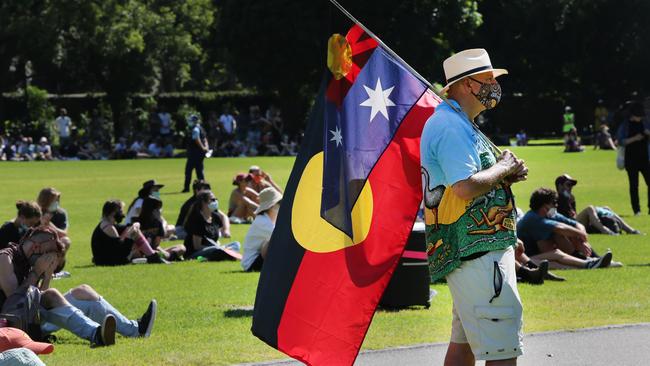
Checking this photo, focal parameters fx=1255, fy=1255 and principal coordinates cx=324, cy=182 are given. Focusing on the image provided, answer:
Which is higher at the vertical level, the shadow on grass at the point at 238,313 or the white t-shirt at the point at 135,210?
the shadow on grass at the point at 238,313

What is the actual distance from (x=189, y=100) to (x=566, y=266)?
51.5 meters

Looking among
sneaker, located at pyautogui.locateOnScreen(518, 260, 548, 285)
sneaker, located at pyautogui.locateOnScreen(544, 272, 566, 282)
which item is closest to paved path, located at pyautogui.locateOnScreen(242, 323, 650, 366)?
sneaker, located at pyautogui.locateOnScreen(518, 260, 548, 285)

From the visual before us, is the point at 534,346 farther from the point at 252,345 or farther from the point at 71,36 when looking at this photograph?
the point at 71,36

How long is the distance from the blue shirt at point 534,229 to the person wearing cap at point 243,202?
328 inches

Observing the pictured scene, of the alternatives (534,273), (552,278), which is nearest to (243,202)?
(552,278)

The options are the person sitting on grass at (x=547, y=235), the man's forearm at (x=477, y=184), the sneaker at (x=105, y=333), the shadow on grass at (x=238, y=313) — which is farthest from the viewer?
the person sitting on grass at (x=547, y=235)

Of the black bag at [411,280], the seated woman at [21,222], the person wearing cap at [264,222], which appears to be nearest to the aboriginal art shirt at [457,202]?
the black bag at [411,280]

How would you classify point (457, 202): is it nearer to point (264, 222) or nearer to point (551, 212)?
point (264, 222)

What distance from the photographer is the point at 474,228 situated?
19.7ft

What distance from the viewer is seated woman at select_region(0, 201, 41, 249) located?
1209cm

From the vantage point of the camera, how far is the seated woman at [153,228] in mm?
16984

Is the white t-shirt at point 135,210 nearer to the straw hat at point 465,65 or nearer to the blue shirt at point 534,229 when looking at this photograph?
the blue shirt at point 534,229

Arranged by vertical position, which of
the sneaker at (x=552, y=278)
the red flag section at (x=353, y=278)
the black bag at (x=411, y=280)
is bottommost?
the sneaker at (x=552, y=278)

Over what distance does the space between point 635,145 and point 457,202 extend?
16.7 m
